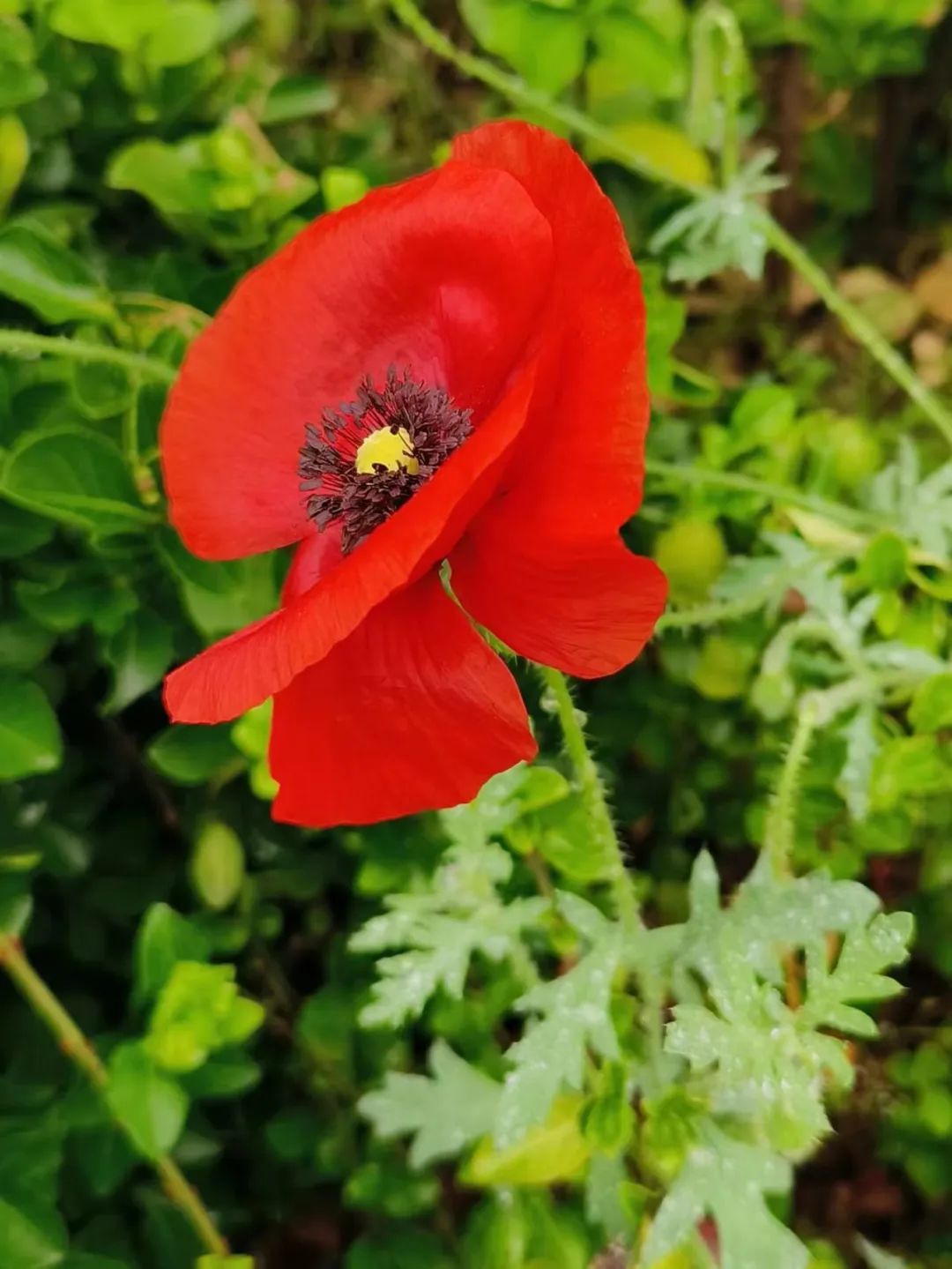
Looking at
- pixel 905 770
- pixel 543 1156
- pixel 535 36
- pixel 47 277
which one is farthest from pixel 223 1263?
pixel 535 36

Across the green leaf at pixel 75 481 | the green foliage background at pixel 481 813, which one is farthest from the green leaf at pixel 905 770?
the green leaf at pixel 75 481

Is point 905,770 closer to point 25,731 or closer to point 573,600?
point 573,600

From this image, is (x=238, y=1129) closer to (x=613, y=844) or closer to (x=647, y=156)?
(x=613, y=844)

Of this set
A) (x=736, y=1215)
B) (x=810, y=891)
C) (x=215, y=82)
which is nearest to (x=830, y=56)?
(x=215, y=82)

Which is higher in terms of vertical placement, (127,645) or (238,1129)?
(127,645)

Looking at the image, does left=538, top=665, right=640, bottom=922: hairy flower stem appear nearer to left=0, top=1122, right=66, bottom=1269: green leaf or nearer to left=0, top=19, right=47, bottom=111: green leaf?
left=0, top=1122, right=66, bottom=1269: green leaf
